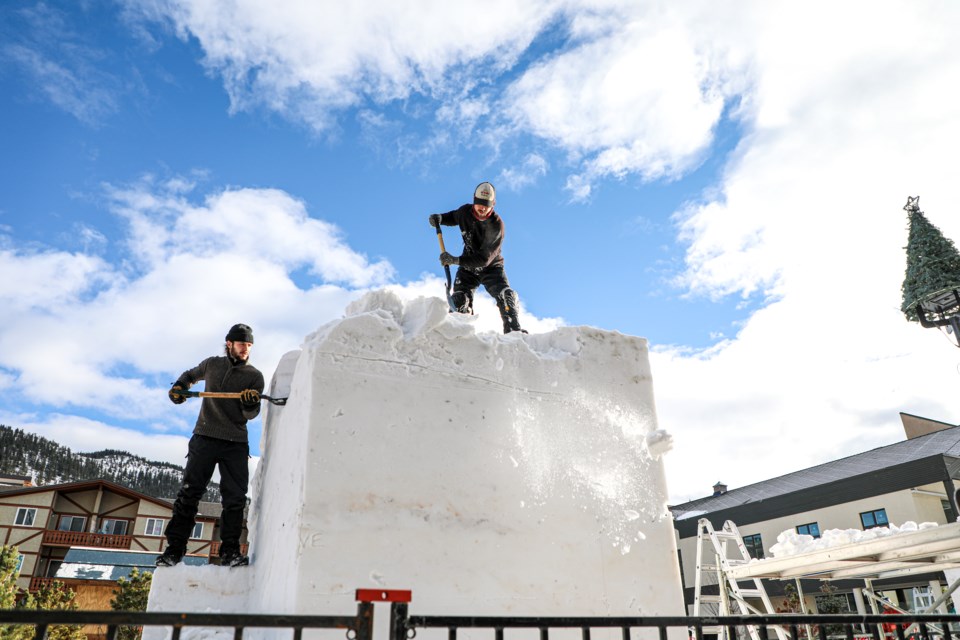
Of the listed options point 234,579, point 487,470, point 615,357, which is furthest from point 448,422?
point 234,579

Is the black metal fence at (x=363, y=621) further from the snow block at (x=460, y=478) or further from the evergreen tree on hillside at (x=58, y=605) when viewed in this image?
the evergreen tree on hillside at (x=58, y=605)

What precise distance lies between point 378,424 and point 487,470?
0.59 m

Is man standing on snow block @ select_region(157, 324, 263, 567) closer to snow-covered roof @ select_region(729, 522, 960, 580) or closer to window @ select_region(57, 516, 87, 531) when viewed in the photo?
snow-covered roof @ select_region(729, 522, 960, 580)

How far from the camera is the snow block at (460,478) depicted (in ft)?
9.05

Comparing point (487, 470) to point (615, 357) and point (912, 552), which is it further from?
point (912, 552)

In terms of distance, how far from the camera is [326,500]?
107 inches

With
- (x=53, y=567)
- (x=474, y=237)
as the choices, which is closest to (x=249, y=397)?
(x=474, y=237)

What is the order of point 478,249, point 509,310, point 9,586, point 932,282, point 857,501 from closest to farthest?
1. point 509,310
2. point 478,249
3. point 932,282
4. point 9,586
5. point 857,501

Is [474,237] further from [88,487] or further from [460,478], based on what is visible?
[88,487]

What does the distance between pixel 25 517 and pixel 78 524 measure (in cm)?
216

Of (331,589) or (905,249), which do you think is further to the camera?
(905,249)

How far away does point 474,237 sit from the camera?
17.8 feet

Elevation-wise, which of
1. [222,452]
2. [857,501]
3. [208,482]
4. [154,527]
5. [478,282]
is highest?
[154,527]

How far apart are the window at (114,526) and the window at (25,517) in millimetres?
2819
